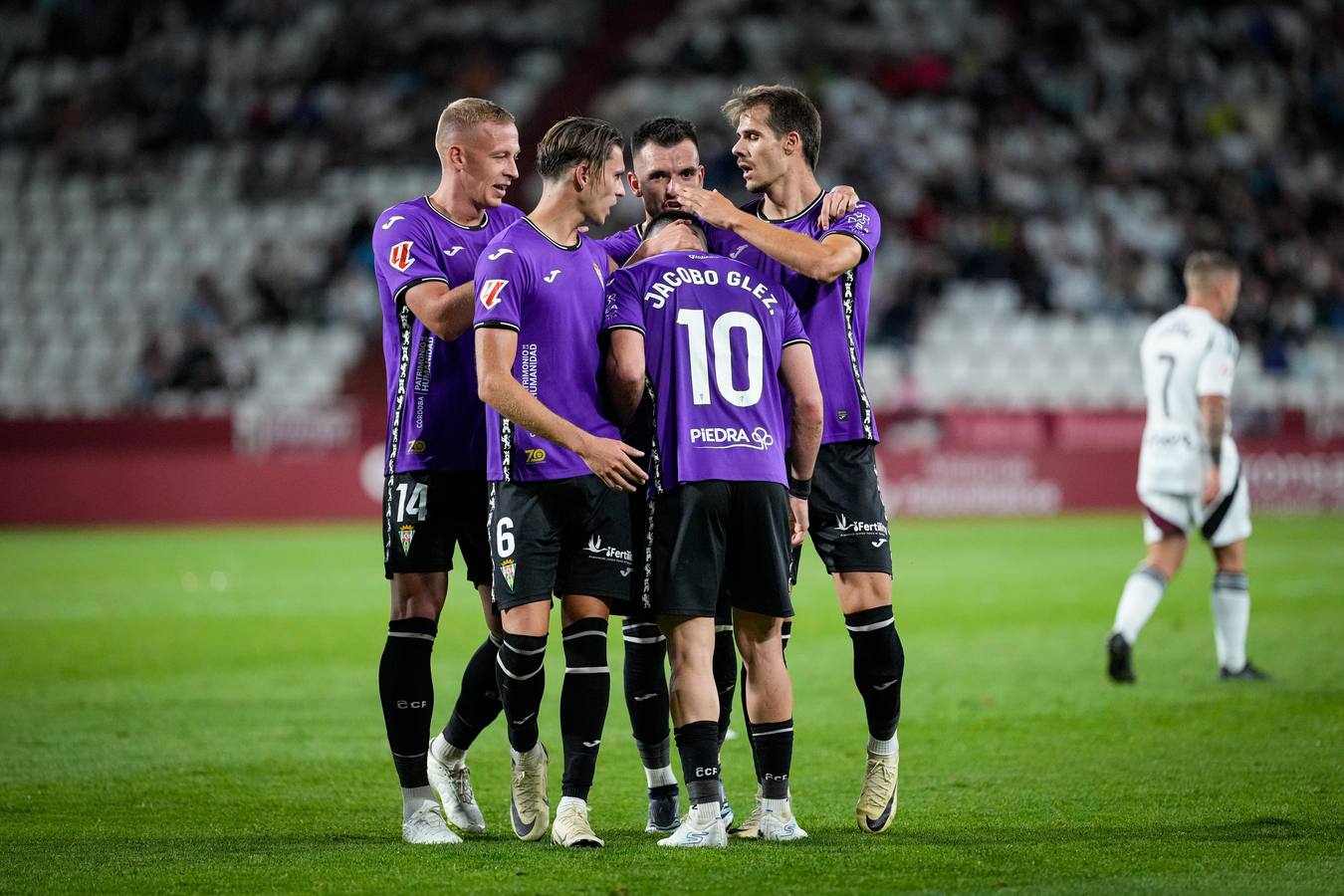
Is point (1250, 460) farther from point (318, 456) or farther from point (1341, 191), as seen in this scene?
point (318, 456)

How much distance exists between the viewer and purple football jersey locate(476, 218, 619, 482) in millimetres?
5379

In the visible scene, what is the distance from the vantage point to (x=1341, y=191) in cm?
2548

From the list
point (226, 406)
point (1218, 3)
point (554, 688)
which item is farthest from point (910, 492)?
point (554, 688)

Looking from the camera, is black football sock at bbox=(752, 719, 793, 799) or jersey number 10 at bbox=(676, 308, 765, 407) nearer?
jersey number 10 at bbox=(676, 308, 765, 407)

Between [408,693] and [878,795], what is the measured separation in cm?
168

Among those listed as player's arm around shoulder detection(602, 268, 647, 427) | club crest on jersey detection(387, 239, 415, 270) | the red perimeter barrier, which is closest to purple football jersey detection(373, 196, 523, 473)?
club crest on jersey detection(387, 239, 415, 270)

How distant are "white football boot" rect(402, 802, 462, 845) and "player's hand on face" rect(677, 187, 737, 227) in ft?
7.25

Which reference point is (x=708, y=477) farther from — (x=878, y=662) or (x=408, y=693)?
(x=408, y=693)

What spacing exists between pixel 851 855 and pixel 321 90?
956 inches

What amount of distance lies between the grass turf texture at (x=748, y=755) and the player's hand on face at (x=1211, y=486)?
1034 millimetres

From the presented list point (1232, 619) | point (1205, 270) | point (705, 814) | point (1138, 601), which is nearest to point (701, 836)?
point (705, 814)

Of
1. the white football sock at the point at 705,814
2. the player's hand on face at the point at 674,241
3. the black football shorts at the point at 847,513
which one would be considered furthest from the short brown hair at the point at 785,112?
the white football sock at the point at 705,814

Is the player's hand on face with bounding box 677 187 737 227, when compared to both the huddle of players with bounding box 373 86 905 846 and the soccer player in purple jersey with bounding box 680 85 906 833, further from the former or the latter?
the soccer player in purple jersey with bounding box 680 85 906 833

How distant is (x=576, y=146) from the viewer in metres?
5.50
